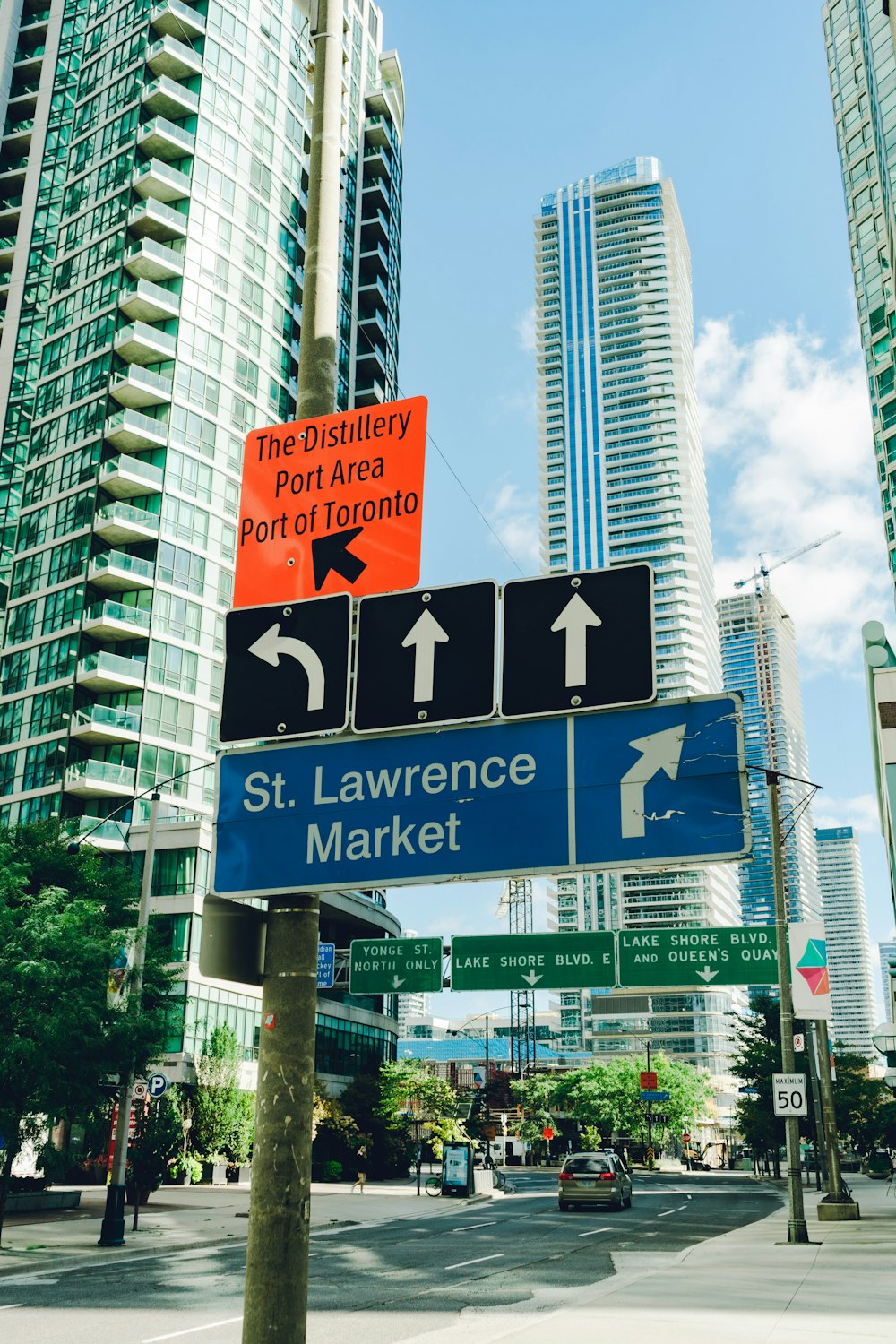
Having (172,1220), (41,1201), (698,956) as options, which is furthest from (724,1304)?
(41,1201)

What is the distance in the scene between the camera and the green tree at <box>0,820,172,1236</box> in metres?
20.7

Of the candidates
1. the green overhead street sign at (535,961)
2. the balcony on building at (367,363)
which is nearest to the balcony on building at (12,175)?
the balcony on building at (367,363)

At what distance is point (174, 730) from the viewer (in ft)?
202

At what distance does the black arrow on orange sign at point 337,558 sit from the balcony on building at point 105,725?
55.4 m

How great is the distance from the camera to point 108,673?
59219 mm

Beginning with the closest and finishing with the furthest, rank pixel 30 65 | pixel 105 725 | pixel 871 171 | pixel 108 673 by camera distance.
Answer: pixel 105 725
pixel 108 673
pixel 30 65
pixel 871 171

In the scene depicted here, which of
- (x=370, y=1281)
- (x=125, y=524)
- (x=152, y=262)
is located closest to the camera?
(x=370, y=1281)

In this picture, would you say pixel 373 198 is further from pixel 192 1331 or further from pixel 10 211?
pixel 192 1331

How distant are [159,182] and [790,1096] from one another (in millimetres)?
63312

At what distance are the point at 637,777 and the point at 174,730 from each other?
59.0 m

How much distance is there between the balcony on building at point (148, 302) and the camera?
214 feet

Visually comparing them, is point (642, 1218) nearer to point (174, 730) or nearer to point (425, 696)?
point (425, 696)

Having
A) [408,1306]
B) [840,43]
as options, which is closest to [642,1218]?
[408,1306]

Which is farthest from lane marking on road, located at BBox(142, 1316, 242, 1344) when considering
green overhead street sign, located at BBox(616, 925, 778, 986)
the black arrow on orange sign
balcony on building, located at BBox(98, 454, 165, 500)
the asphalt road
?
balcony on building, located at BBox(98, 454, 165, 500)
